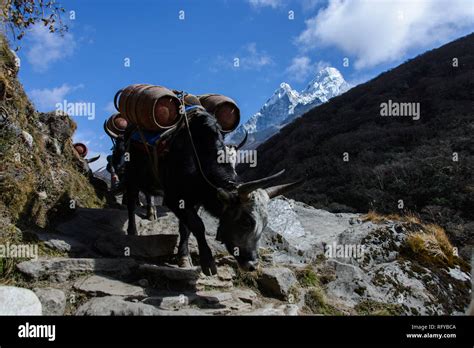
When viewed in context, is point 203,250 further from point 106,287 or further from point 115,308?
point 115,308

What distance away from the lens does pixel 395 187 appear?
20.3m

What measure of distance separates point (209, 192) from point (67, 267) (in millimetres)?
2243

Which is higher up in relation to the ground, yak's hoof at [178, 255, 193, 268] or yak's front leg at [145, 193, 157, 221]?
yak's front leg at [145, 193, 157, 221]

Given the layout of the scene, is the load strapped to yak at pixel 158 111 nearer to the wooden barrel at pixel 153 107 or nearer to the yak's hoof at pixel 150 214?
the wooden barrel at pixel 153 107

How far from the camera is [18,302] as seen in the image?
424 cm

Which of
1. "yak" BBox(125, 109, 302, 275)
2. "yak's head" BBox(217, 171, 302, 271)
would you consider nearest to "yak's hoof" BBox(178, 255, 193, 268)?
"yak" BBox(125, 109, 302, 275)

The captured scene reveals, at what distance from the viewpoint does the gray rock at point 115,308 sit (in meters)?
4.60

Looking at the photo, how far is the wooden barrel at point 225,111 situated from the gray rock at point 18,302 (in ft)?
15.1

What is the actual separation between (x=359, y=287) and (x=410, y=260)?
149 centimetres

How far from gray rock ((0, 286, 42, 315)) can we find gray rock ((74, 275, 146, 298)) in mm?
815

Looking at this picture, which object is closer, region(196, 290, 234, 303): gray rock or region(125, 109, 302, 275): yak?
region(196, 290, 234, 303): gray rock

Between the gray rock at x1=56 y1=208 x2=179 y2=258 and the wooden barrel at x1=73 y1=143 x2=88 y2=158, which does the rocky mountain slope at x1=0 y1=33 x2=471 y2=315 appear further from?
the wooden barrel at x1=73 y1=143 x2=88 y2=158

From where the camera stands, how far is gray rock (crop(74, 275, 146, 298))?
520 cm
